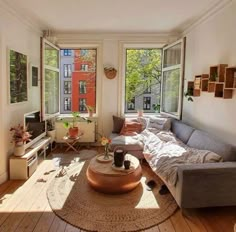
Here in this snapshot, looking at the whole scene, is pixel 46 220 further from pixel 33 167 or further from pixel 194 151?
pixel 194 151

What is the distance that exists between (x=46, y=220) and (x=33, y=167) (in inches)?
59.0

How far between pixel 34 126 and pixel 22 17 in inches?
72.8

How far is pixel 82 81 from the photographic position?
5.86 m

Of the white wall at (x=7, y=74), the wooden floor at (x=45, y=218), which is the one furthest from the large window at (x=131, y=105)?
the wooden floor at (x=45, y=218)

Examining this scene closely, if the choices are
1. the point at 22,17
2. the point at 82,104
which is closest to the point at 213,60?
the point at 22,17

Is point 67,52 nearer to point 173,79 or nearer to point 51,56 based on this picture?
point 51,56

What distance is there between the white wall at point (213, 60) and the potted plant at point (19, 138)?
286 centimetres

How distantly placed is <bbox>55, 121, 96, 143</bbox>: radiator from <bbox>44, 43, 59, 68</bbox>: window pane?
1331mm

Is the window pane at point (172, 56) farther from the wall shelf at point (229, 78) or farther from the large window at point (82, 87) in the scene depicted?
the large window at point (82, 87)

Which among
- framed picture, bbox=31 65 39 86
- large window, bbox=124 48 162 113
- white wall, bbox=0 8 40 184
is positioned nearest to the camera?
white wall, bbox=0 8 40 184

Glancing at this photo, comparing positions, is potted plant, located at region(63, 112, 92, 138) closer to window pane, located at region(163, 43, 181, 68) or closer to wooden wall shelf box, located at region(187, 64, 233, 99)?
window pane, located at region(163, 43, 181, 68)

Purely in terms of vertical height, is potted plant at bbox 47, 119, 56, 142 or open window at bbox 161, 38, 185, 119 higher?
open window at bbox 161, 38, 185, 119

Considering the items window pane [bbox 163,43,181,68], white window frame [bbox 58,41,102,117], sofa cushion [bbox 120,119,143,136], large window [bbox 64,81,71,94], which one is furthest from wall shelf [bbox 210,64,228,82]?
large window [bbox 64,81,71,94]

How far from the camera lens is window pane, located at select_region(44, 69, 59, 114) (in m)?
4.90
